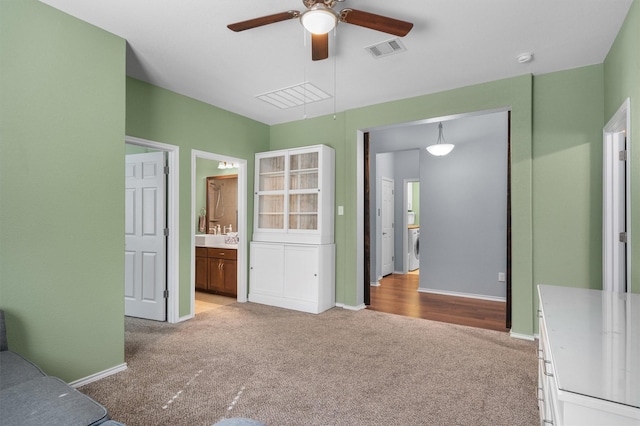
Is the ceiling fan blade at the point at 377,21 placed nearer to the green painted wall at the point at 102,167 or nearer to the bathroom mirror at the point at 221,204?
the green painted wall at the point at 102,167

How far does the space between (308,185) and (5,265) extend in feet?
10.2

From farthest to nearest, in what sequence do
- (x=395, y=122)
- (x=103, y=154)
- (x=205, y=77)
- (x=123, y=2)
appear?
1. (x=395, y=122)
2. (x=205, y=77)
3. (x=103, y=154)
4. (x=123, y=2)

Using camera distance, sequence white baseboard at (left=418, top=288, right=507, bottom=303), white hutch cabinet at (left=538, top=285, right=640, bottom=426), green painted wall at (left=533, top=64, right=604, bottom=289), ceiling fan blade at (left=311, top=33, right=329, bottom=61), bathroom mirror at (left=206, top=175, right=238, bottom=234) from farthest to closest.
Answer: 1. bathroom mirror at (left=206, top=175, right=238, bottom=234)
2. white baseboard at (left=418, top=288, right=507, bottom=303)
3. green painted wall at (left=533, top=64, right=604, bottom=289)
4. ceiling fan blade at (left=311, top=33, right=329, bottom=61)
5. white hutch cabinet at (left=538, top=285, right=640, bottom=426)

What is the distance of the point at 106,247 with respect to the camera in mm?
2553

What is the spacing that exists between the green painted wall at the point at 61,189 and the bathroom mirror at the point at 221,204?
3.16m

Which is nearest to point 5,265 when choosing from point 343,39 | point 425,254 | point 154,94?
point 154,94

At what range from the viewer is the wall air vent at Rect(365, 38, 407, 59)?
8.97ft

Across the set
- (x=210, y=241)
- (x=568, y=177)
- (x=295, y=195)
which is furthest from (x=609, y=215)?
(x=210, y=241)

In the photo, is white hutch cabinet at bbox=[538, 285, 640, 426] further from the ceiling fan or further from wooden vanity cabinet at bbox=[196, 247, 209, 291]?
wooden vanity cabinet at bbox=[196, 247, 209, 291]

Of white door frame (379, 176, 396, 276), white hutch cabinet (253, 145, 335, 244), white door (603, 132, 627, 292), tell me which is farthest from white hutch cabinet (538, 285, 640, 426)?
white door frame (379, 176, 396, 276)

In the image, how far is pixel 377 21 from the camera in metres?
2.04

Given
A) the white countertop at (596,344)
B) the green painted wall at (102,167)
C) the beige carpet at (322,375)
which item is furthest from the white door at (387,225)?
the white countertop at (596,344)

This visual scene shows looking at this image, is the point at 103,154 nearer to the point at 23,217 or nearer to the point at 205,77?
the point at 23,217

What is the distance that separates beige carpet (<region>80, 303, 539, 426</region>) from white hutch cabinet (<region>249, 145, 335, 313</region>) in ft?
2.03
